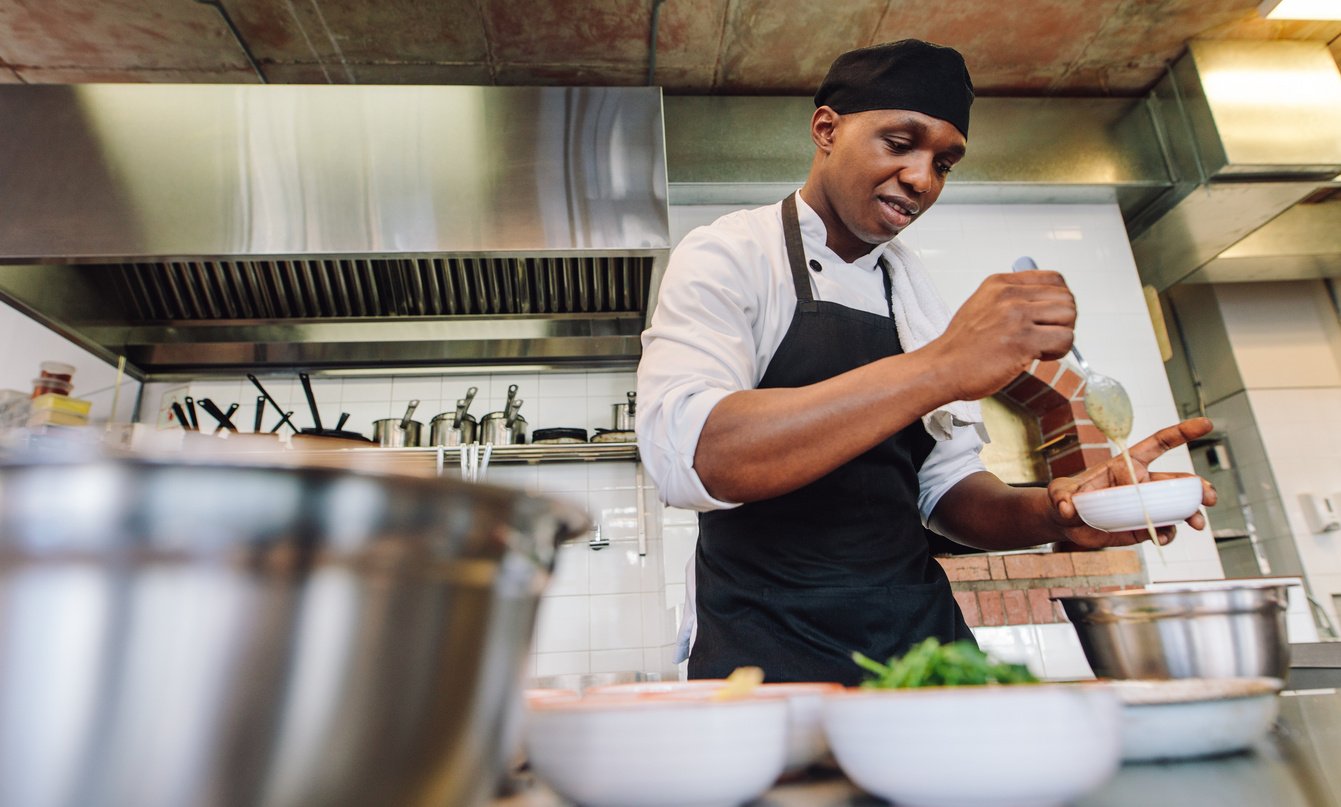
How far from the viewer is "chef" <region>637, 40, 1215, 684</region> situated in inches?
33.4

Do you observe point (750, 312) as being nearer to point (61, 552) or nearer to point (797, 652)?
point (797, 652)

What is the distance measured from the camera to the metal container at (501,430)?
3.13m

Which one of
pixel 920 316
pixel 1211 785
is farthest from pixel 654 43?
Result: pixel 1211 785

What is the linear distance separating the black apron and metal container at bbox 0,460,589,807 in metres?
0.80

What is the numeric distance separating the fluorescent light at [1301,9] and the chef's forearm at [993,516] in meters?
2.76

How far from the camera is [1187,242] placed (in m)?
3.70

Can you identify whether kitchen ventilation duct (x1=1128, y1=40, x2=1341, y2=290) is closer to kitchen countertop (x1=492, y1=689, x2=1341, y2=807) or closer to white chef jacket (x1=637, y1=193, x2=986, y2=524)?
white chef jacket (x1=637, y1=193, x2=986, y2=524)

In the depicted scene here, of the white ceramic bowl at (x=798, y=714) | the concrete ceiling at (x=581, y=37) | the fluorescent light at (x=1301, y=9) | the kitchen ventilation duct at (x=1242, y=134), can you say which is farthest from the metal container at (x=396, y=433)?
the fluorescent light at (x=1301, y=9)

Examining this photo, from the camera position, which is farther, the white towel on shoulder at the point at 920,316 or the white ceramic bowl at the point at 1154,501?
the white towel on shoulder at the point at 920,316

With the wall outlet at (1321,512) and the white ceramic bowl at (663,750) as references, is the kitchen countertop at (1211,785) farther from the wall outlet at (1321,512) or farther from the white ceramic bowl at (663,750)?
the wall outlet at (1321,512)

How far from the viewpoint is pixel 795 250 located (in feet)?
4.18

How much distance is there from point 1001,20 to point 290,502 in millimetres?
3489

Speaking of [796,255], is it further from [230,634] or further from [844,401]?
[230,634]

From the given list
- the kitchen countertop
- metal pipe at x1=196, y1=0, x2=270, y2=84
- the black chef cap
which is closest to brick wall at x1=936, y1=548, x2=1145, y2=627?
the black chef cap
